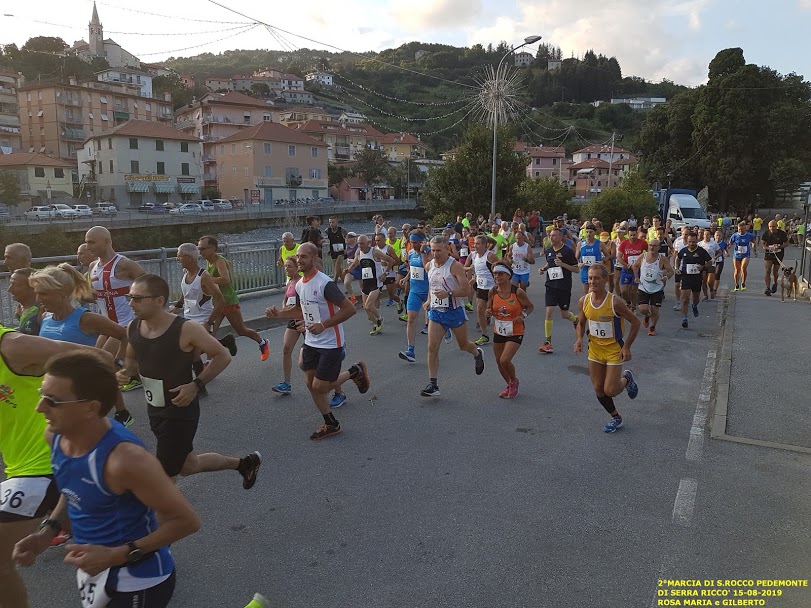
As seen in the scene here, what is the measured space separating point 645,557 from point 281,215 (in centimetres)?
5158

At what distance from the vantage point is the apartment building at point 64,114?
70.6 metres

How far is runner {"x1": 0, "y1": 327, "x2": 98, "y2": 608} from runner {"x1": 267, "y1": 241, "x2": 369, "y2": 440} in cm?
284

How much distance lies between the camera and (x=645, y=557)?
3.82 meters

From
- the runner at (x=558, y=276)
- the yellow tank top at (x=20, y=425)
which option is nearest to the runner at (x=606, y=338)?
the runner at (x=558, y=276)

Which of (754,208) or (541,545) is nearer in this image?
(541,545)

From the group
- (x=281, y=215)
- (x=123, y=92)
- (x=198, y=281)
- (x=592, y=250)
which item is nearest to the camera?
(x=198, y=281)

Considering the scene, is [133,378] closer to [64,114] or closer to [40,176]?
[40,176]

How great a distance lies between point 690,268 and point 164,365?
10.8m

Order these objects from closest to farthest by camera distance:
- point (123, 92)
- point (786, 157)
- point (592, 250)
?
point (592, 250), point (786, 157), point (123, 92)

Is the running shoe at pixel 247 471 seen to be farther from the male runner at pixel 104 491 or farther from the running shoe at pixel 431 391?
the running shoe at pixel 431 391

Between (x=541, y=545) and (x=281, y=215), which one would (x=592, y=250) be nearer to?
(x=541, y=545)

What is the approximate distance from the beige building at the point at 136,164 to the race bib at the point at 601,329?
210 ft

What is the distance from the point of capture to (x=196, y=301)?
280 inches

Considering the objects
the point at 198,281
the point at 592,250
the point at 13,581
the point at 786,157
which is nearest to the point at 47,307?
the point at 13,581
